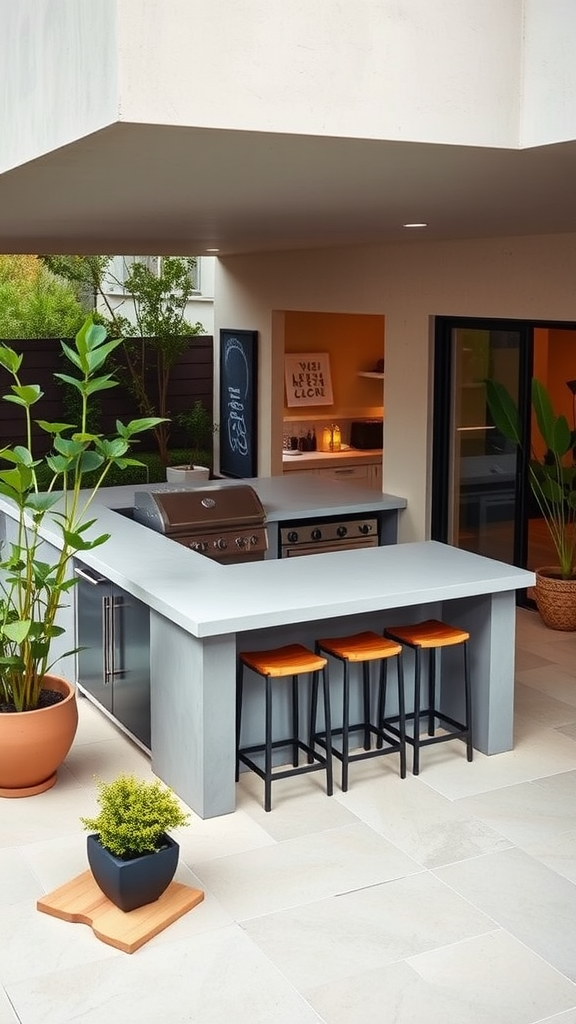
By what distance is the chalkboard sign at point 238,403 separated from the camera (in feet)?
37.7


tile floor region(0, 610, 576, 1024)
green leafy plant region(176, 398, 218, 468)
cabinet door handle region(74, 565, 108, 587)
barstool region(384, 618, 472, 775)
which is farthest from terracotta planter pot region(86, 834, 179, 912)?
green leafy plant region(176, 398, 218, 468)

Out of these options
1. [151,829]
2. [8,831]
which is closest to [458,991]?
[151,829]

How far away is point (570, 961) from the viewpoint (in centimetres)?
413

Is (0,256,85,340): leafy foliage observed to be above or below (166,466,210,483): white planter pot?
above

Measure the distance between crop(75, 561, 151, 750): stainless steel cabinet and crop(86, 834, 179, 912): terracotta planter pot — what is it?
1.50 meters

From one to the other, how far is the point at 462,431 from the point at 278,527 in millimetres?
1725

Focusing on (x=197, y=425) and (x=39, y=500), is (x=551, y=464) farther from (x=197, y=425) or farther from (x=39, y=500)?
(x=197, y=425)

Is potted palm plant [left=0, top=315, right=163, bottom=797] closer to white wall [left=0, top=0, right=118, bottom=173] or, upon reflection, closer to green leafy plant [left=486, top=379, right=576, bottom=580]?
white wall [left=0, top=0, right=118, bottom=173]

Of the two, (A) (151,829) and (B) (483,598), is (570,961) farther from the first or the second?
(B) (483,598)

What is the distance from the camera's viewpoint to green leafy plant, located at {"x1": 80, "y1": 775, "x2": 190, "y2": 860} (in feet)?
13.9

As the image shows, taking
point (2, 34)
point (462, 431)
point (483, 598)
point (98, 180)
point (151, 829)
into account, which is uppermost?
point (2, 34)

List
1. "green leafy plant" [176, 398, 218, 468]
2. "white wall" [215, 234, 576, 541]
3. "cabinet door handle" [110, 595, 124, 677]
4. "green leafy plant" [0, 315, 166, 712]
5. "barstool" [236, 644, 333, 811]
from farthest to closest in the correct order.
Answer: "green leafy plant" [176, 398, 218, 468] → "white wall" [215, 234, 576, 541] → "cabinet door handle" [110, 595, 124, 677] → "barstool" [236, 644, 333, 811] → "green leafy plant" [0, 315, 166, 712]

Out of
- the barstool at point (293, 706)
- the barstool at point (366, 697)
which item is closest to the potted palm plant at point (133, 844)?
the barstool at point (293, 706)

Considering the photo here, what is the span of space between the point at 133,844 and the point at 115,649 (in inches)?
79.6
